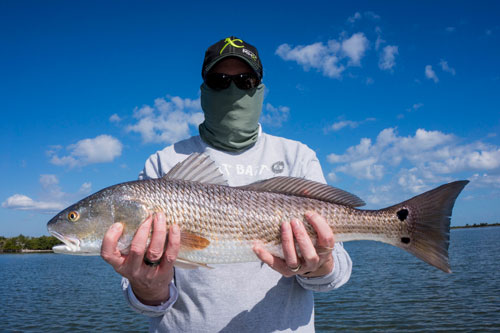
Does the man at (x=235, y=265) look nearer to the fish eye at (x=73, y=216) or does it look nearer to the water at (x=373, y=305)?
the fish eye at (x=73, y=216)

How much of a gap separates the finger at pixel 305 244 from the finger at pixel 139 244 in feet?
4.05

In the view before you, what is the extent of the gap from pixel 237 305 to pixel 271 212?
1.08m

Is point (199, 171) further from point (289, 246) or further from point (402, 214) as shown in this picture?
point (402, 214)

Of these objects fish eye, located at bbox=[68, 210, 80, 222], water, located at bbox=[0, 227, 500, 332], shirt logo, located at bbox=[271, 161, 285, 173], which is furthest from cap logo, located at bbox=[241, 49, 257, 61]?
water, located at bbox=[0, 227, 500, 332]

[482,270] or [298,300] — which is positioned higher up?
[298,300]

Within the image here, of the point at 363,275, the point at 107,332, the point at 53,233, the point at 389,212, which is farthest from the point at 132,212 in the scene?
the point at 363,275

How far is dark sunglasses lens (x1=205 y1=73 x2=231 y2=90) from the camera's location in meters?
4.51

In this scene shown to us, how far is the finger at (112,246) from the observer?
2.98 m

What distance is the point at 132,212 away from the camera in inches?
125

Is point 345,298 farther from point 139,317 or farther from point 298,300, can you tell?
point 298,300

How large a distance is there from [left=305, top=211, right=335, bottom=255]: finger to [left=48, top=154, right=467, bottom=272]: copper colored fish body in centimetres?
9

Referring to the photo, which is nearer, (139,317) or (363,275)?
(139,317)

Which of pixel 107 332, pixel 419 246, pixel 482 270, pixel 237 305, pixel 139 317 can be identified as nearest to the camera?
pixel 419 246

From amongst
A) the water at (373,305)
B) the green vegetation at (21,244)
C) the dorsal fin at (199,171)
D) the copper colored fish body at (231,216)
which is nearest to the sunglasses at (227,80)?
the dorsal fin at (199,171)
